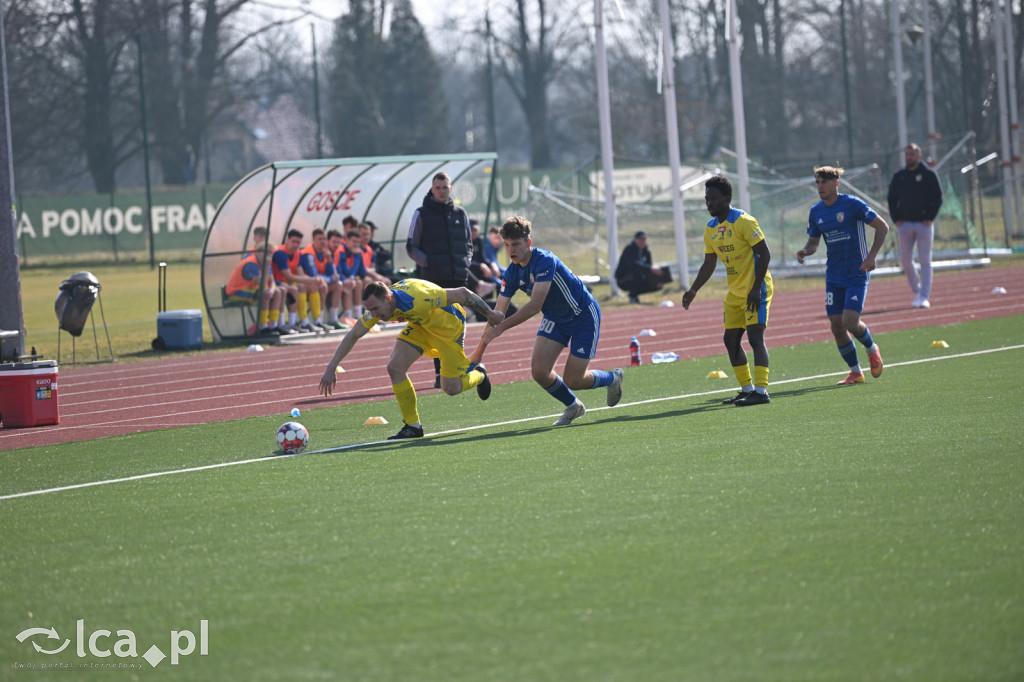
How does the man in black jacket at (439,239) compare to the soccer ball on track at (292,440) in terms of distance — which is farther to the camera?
the man in black jacket at (439,239)

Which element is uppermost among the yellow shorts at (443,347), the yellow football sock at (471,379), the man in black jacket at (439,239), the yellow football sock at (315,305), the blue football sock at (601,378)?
the man in black jacket at (439,239)

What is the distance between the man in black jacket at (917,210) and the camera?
18938 millimetres

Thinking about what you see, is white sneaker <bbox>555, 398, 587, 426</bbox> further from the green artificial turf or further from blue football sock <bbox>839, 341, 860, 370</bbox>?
blue football sock <bbox>839, 341, 860, 370</bbox>

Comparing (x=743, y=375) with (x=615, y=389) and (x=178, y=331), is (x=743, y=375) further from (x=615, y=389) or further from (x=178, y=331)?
(x=178, y=331)

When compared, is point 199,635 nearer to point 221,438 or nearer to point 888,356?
point 221,438

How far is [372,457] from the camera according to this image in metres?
8.61

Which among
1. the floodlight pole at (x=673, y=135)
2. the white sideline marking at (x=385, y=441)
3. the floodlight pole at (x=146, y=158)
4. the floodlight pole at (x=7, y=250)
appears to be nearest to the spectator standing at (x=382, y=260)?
the floodlight pole at (x=673, y=135)

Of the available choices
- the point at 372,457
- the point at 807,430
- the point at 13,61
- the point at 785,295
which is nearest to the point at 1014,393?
the point at 807,430

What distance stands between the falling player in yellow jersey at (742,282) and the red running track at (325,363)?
3368 millimetres

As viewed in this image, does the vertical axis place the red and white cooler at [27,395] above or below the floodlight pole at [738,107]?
below

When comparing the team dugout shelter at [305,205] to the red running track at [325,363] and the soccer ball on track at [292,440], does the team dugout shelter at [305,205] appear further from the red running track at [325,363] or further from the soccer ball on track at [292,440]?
the soccer ball on track at [292,440]

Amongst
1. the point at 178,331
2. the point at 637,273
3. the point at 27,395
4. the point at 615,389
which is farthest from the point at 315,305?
the point at 615,389

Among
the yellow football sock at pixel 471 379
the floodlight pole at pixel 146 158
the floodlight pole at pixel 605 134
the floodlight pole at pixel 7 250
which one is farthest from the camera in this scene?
the floodlight pole at pixel 146 158

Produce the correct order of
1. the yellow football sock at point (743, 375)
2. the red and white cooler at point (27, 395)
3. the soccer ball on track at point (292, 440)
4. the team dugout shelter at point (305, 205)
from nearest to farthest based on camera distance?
the soccer ball on track at point (292, 440) → the yellow football sock at point (743, 375) → the red and white cooler at point (27, 395) → the team dugout shelter at point (305, 205)
